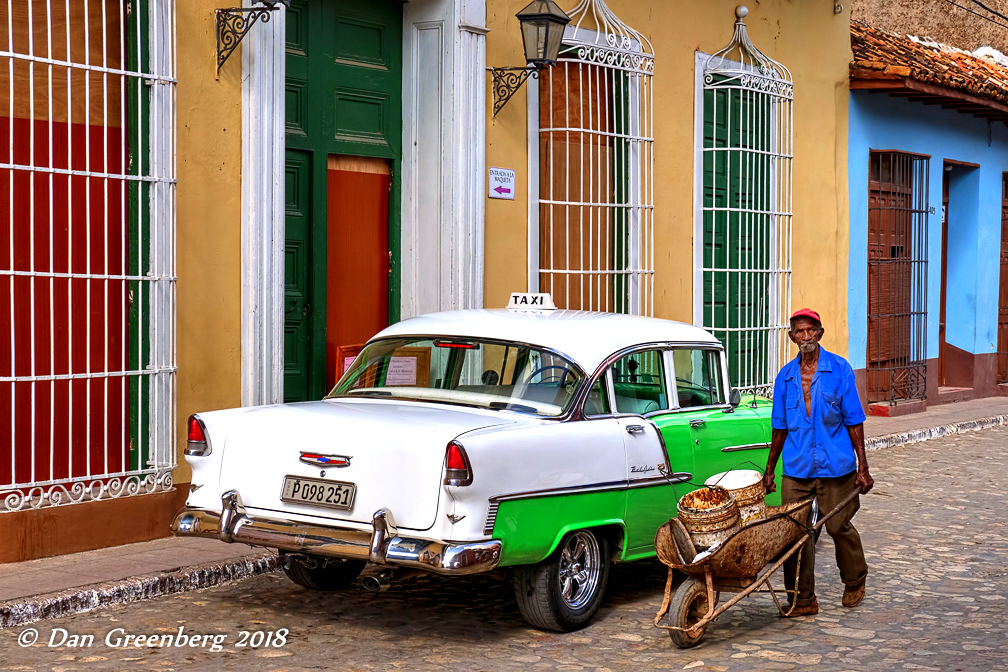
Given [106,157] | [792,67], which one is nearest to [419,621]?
[106,157]

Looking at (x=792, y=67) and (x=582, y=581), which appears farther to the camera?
(x=792, y=67)

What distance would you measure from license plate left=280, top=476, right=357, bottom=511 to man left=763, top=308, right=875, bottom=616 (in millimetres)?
2115

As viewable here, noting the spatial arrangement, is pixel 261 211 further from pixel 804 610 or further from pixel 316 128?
pixel 804 610

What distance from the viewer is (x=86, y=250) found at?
25.6 ft

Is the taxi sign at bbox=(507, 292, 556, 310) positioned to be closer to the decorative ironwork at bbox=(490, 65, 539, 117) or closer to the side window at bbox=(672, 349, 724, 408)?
the side window at bbox=(672, 349, 724, 408)

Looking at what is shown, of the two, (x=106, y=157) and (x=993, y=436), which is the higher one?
(x=106, y=157)

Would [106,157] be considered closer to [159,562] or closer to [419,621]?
[159,562]

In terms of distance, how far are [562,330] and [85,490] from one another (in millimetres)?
3000

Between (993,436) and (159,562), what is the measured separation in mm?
10520

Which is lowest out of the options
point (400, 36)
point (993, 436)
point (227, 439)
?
point (993, 436)

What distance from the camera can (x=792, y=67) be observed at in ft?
47.1

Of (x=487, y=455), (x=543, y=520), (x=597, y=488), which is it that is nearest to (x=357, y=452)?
(x=487, y=455)

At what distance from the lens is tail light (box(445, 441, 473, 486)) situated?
5.49 m

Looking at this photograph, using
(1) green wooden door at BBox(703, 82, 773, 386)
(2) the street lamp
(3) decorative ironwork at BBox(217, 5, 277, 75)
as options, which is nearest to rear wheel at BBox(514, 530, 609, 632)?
(3) decorative ironwork at BBox(217, 5, 277, 75)
